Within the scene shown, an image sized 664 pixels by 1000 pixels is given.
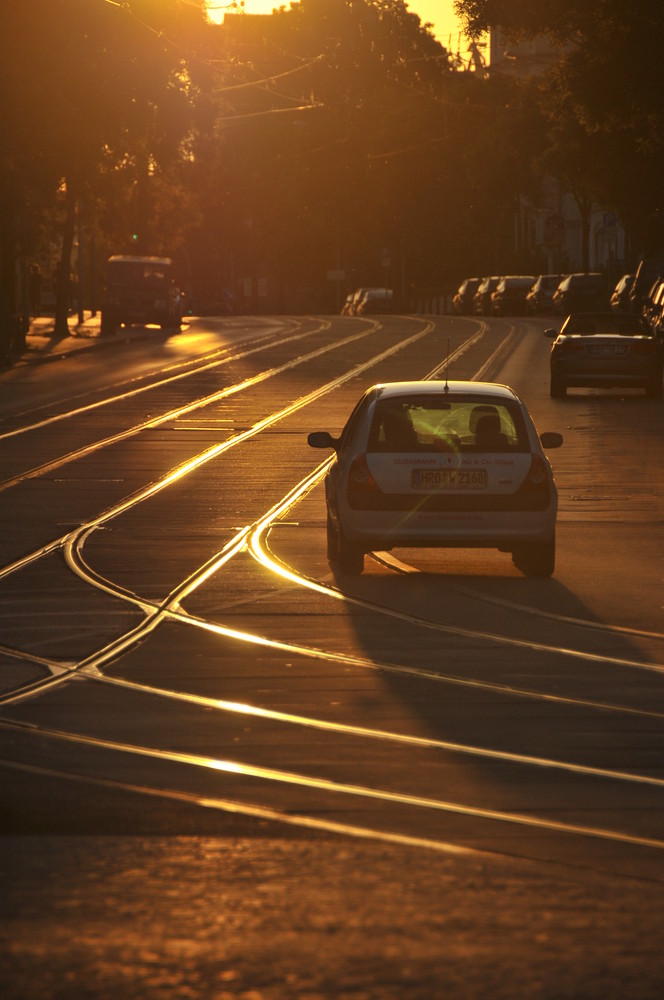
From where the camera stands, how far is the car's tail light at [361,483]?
1430cm

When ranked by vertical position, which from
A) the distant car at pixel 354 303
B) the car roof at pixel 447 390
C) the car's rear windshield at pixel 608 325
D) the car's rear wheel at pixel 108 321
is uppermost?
the car roof at pixel 447 390

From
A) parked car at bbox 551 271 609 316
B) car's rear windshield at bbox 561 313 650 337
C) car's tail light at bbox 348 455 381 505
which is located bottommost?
parked car at bbox 551 271 609 316

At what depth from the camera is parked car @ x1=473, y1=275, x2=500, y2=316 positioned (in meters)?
80.9

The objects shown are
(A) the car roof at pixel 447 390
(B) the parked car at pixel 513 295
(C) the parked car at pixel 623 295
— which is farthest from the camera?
(B) the parked car at pixel 513 295

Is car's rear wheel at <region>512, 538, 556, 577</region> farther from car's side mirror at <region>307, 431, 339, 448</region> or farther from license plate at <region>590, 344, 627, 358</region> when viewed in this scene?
license plate at <region>590, 344, 627, 358</region>

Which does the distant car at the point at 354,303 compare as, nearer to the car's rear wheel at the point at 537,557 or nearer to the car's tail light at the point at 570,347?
the car's tail light at the point at 570,347

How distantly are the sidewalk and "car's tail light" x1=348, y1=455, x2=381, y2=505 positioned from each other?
35341 millimetres

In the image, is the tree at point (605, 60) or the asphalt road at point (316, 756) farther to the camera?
the tree at point (605, 60)

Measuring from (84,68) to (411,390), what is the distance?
3509 centimetres

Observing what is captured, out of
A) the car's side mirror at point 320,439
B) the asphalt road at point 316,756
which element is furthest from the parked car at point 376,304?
the car's side mirror at point 320,439

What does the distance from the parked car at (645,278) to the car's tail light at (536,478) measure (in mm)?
41106

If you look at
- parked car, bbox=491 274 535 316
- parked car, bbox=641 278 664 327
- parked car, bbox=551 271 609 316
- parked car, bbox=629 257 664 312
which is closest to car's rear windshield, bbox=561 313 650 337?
parked car, bbox=641 278 664 327

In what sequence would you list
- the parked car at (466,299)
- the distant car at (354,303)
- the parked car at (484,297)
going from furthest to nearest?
the distant car at (354,303), the parked car at (466,299), the parked car at (484,297)

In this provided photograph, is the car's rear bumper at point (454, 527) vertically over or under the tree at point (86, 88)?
under
